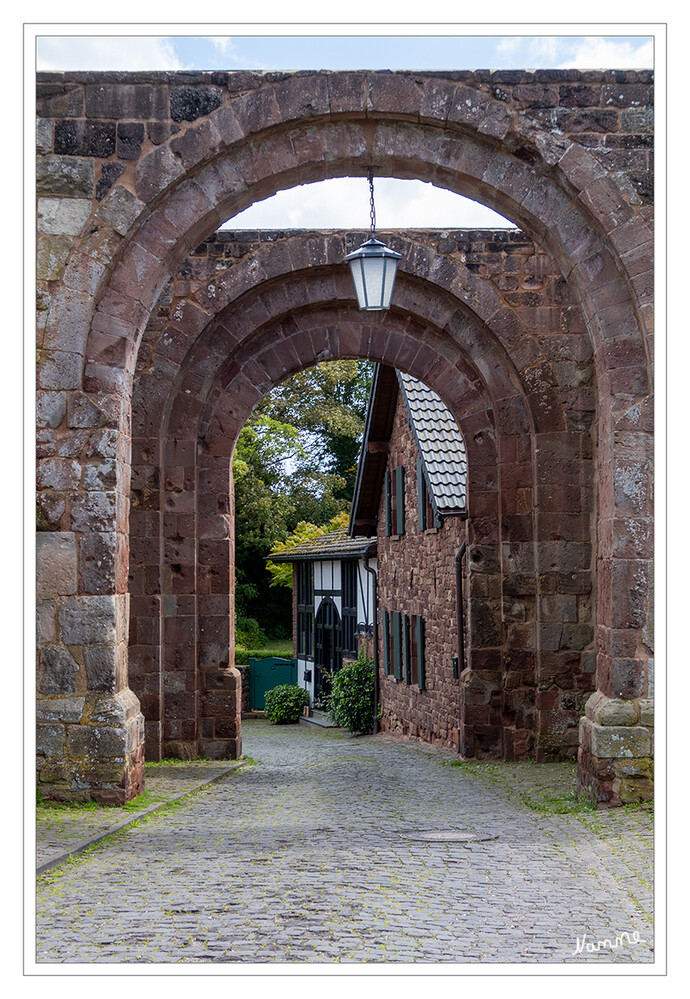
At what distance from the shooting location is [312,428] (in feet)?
109

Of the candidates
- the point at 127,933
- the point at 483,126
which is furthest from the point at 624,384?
the point at 127,933

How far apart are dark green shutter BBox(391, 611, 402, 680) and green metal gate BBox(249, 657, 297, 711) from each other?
1009 cm

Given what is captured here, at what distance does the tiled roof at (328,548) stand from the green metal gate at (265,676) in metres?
3.25

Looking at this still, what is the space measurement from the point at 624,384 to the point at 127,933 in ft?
15.2

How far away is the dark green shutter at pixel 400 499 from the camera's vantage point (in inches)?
734

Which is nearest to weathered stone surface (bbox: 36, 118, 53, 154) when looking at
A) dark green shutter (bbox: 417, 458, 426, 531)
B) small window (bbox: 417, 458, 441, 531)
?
small window (bbox: 417, 458, 441, 531)

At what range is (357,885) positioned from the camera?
5289 mm

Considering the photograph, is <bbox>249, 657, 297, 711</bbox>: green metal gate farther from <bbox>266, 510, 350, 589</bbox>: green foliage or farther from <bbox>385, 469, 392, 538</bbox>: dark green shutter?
<bbox>385, 469, 392, 538</bbox>: dark green shutter

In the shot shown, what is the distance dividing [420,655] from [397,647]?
2.19 metres

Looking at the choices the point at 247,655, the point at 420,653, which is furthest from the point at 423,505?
the point at 247,655

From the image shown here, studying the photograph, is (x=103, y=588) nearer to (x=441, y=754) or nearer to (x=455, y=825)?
(x=455, y=825)

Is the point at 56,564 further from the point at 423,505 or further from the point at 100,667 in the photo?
the point at 423,505

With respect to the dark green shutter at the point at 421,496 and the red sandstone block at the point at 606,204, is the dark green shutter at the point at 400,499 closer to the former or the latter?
the dark green shutter at the point at 421,496

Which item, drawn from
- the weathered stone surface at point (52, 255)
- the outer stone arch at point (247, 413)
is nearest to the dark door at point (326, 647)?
the outer stone arch at point (247, 413)
